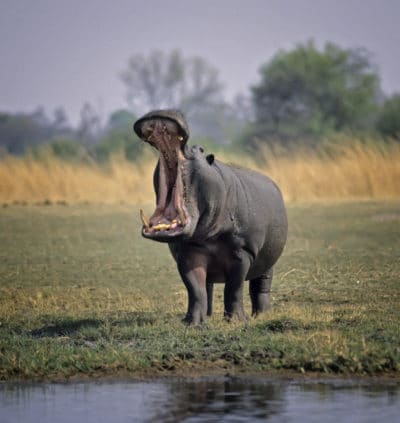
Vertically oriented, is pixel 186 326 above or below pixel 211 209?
below

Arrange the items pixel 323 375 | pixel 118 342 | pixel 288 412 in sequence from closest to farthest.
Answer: pixel 288 412
pixel 323 375
pixel 118 342

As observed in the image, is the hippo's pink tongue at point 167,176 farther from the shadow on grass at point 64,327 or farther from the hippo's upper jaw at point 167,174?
the shadow on grass at point 64,327

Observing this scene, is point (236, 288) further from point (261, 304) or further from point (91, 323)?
point (91, 323)

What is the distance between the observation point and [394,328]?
27.4ft

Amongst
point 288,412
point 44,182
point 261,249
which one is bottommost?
point 288,412

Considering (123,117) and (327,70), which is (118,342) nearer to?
(327,70)

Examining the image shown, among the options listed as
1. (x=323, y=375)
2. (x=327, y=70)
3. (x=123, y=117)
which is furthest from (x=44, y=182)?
(x=123, y=117)

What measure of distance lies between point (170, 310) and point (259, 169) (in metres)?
13.5

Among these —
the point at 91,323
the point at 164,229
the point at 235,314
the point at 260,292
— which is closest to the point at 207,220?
the point at 164,229

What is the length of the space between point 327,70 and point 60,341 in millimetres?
38150

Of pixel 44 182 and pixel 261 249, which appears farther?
pixel 44 182

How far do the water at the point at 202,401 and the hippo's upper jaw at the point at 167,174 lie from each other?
3.97 ft

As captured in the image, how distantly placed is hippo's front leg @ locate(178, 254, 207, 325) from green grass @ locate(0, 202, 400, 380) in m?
0.12

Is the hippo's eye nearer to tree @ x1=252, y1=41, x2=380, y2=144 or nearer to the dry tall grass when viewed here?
the dry tall grass
